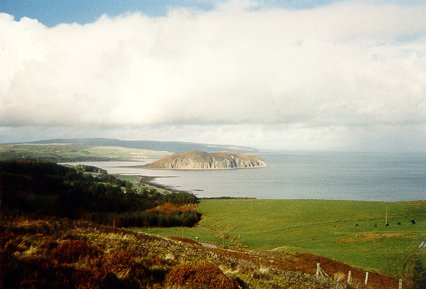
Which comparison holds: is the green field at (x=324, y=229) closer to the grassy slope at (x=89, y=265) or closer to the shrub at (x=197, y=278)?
the grassy slope at (x=89, y=265)

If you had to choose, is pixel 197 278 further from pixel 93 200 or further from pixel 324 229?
pixel 93 200

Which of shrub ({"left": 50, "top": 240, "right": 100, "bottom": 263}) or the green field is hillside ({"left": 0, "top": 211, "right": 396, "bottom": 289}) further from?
the green field

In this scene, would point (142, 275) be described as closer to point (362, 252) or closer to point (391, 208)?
point (362, 252)

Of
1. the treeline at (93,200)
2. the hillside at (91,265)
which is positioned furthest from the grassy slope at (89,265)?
the treeline at (93,200)

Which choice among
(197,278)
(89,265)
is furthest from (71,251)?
(197,278)

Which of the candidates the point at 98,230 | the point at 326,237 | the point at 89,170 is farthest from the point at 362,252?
the point at 89,170

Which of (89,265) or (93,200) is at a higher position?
(89,265)

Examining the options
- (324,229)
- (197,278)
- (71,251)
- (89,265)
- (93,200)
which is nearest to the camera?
(89,265)

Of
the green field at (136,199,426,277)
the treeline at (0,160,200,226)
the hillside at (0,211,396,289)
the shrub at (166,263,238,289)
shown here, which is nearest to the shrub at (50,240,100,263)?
the hillside at (0,211,396,289)
